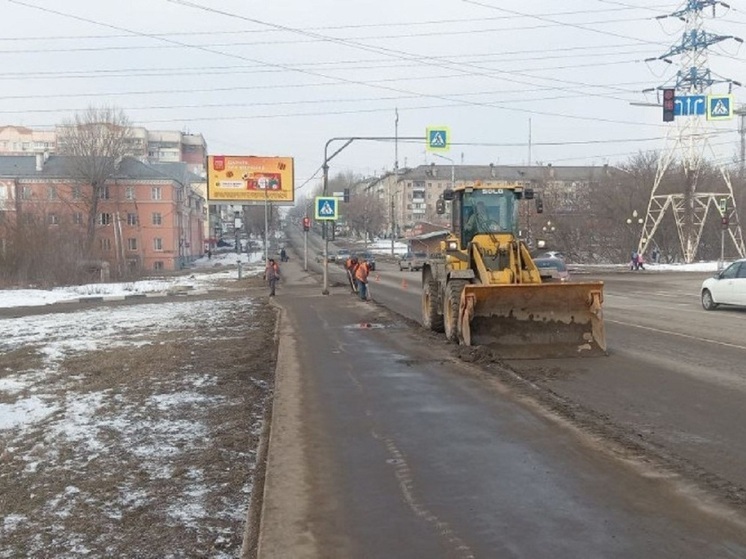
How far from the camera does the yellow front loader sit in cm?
1240

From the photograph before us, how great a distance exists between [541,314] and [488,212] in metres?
3.86

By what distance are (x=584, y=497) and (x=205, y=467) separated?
3.24 meters

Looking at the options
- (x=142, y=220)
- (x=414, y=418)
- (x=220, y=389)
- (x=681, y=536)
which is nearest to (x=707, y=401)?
(x=414, y=418)

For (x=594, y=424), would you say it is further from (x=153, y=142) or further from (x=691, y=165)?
(x=153, y=142)

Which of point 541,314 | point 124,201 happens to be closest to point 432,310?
point 541,314

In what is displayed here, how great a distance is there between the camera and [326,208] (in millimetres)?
28406

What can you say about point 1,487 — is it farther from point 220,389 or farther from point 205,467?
point 220,389

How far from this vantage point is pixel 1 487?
6027mm

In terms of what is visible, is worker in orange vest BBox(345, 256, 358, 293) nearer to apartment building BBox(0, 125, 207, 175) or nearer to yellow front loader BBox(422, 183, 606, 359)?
yellow front loader BBox(422, 183, 606, 359)

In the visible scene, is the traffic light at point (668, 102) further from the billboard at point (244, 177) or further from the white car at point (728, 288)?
the billboard at point (244, 177)

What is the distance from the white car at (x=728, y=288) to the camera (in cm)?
2092

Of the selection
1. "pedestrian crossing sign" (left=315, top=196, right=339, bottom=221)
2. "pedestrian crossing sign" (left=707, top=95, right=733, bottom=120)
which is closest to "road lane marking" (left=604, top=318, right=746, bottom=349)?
"pedestrian crossing sign" (left=315, top=196, right=339, bottom=221)

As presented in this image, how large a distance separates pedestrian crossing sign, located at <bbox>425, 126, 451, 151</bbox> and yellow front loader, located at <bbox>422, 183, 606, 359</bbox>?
11.4 m

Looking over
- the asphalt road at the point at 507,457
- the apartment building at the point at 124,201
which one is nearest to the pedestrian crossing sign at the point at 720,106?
the asphalt road at the point at 507,457
